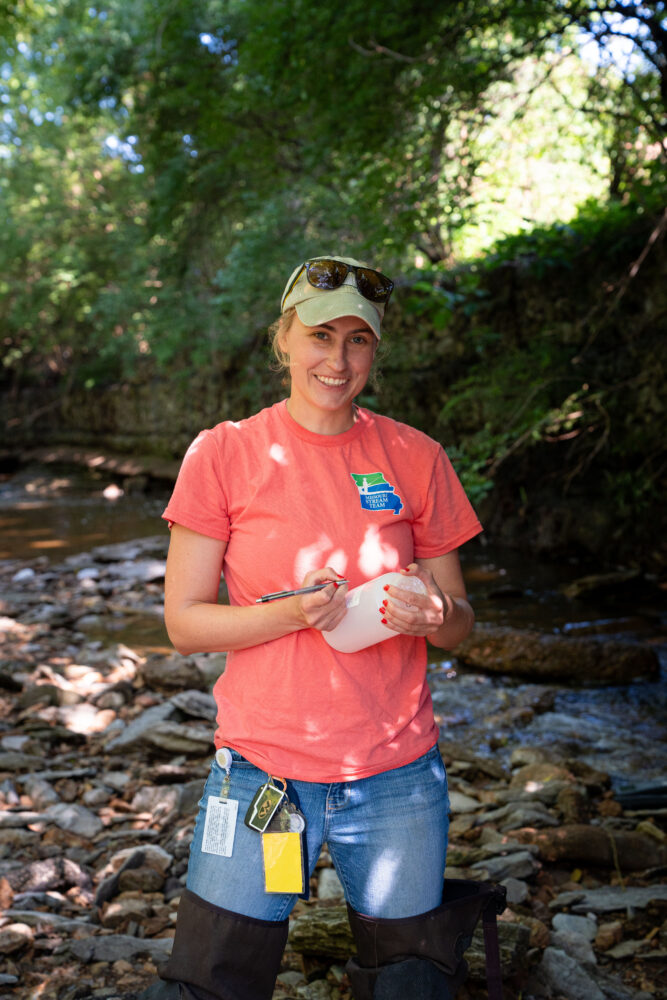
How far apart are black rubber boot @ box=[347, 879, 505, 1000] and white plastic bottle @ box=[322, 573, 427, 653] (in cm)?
62

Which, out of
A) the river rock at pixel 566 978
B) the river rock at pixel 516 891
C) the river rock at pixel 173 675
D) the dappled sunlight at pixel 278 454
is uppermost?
the dappled sunlight at pixel 278 454

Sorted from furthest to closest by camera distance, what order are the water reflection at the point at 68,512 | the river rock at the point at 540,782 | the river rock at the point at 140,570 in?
1. the water reflection at the point at 68,512
2. the river rock at the point at 140,570
3. the river rock at the point at 540,782

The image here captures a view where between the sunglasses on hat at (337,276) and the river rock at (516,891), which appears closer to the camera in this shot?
the sunglasses on hat at (337,276)

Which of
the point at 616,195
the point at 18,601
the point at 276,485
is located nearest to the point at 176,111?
the point at 616,195

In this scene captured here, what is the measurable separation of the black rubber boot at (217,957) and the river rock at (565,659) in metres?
5.18

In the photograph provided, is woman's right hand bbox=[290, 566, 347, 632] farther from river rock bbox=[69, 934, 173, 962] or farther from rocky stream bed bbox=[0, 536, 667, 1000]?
river rock bbox=[69, 934, 173, 962]

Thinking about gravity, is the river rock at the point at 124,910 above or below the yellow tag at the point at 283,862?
below

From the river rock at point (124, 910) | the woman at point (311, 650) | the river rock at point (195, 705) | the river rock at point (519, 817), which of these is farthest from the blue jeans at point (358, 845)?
the river rock at point (195, 705)

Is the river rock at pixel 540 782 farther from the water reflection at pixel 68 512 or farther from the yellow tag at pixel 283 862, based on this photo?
the water reflection at pixel 68 512

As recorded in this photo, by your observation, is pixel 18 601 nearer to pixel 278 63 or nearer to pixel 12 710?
pixel 12 710

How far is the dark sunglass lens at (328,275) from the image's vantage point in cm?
211

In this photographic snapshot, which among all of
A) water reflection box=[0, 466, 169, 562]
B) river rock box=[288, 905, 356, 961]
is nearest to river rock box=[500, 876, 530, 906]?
river rock box=[288, 905, 356, 961]

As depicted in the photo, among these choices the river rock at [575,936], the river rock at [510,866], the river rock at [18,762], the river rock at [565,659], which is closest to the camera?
the river rock at [575,936]

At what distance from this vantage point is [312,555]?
6.58 ft
